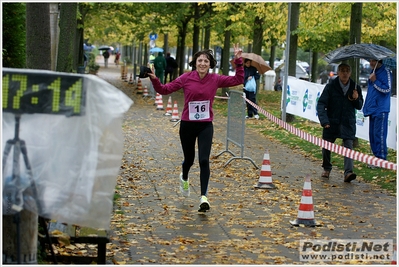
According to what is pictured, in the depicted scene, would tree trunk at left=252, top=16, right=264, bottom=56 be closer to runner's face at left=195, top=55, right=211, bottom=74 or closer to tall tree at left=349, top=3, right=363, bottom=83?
tall tree at left=349, top=3, right=363, bottom=83

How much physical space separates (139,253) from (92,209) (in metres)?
1.75

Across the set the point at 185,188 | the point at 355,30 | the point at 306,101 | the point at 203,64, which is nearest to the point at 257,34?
the point at 306,101

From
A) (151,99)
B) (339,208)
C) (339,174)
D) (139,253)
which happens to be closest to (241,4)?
(151,99)

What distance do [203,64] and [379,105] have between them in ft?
16.1

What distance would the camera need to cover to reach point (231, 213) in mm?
9375

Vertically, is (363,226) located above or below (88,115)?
below

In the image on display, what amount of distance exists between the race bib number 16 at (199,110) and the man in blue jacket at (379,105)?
474 centimetres

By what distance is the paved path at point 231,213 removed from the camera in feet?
24.4

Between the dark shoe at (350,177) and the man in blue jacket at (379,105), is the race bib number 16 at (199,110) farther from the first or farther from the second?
the man in blue jacket at (379,105)

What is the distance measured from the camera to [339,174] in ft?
42.1

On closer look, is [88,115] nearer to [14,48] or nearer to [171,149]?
[14,48]

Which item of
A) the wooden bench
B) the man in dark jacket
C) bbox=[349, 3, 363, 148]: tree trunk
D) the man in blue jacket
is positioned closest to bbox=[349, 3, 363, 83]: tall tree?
bbox=[349, 3, 363, 148]: tree trunk

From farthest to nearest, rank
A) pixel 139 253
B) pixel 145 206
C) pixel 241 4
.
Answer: pixel 241 4, pixel 145 206, pixel 139 253

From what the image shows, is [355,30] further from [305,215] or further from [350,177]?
[305,215]
